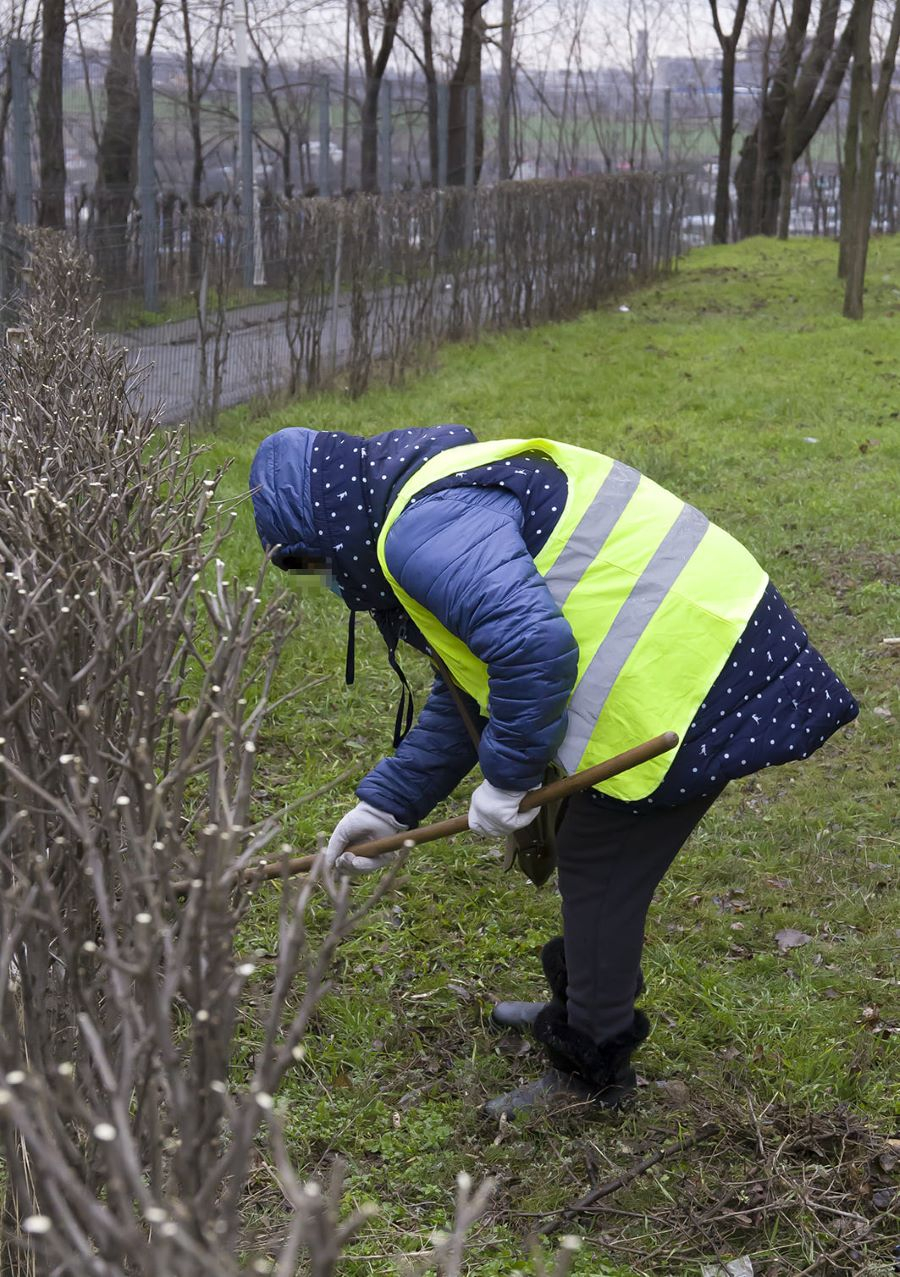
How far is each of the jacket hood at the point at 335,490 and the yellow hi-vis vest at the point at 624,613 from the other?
6cm

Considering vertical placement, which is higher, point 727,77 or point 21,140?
point 727,77

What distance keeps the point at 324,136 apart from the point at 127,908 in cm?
1659

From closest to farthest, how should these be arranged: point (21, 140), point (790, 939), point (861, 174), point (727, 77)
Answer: point (790, 939) < point (21, 140) < point (861, 174) < point (727, 77)

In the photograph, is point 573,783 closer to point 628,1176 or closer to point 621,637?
point 621,637

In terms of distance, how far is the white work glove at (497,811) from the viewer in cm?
237

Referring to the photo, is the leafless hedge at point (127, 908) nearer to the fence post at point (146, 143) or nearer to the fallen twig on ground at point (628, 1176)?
the fallen twig on ground at point (628, 1176)

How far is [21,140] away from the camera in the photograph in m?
10.1

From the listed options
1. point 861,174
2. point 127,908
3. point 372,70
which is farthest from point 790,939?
point 372,70

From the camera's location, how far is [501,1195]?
2648 millimetres

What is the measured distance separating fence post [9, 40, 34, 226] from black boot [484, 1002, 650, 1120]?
8591 mm

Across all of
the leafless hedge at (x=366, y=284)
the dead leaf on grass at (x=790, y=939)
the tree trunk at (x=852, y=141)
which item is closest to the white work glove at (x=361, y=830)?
the dead leaf on grass at (x=790, y=939)

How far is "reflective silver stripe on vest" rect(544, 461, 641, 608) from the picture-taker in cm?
236

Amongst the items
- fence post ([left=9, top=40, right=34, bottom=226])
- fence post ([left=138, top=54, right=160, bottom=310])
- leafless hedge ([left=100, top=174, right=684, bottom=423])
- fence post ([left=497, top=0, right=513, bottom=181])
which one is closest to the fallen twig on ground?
leafless hedge ([left=100, top=174, right=684, bottom=423])

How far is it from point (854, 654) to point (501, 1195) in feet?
10.7
